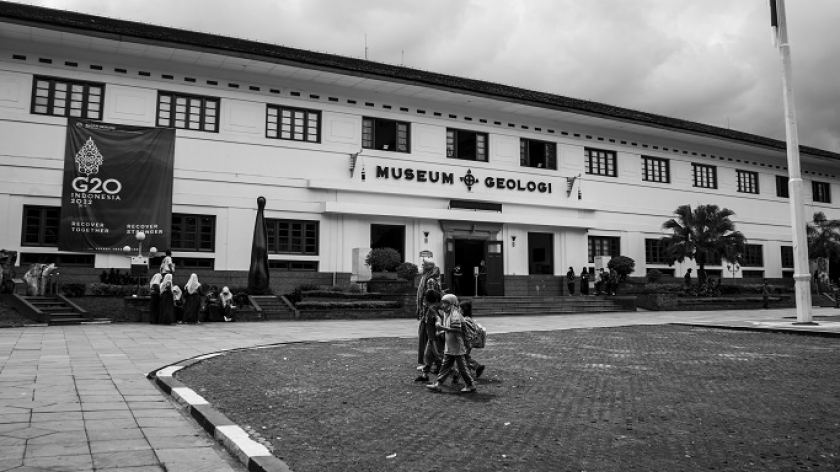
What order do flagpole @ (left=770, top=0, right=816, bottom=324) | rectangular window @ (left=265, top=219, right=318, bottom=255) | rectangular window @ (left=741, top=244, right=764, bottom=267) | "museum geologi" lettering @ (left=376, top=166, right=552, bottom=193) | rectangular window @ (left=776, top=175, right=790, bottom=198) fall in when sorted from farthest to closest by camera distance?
rectangular window @ (left=776, top=175, right=790, bottom=198)
rectangular window @ (left=741, top=244, right=764, bottom=267)
"museum geologi" lettering @ (left=376, top=166, right=552, bottom=193)
rectangular window @ (left=265, top=219, right=318, bottom=255)
flagpole @ (left=770, top=0, right=816, bottom=324)

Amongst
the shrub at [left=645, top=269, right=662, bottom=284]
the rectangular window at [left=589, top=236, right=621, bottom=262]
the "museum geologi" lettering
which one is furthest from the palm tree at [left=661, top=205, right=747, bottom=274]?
the "museum geologi" lettering

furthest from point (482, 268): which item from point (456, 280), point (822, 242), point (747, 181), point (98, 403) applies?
point (822, 242)

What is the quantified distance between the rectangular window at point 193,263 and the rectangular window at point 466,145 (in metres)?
10.6

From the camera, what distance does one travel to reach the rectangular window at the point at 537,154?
28234mm

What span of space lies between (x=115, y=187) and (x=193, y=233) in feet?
9.32

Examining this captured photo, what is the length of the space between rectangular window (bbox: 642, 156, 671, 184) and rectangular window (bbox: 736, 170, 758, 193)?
5.43 meters

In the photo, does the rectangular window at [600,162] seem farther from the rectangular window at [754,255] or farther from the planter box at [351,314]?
the planter box at [351,314]

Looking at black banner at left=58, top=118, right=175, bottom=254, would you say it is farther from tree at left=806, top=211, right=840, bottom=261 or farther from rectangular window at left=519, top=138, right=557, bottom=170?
tree at left=806, top=211, right=840, bottom=261

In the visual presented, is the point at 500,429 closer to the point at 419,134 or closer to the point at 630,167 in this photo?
the point at 419,134

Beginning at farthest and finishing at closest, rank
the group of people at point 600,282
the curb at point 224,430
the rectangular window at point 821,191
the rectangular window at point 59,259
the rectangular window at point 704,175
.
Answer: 1. the rectangular window at point 821,191
2. the rectangular window at point 704,175
3. the group of people at point 600,282
4. the rectangular window at point 59,259
5. the curb at point 224,430

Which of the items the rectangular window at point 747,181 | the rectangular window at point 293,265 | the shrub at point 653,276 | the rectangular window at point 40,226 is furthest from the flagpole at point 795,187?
the rectangular window at point 40,226

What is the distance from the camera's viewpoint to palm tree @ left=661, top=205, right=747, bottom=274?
27828mm

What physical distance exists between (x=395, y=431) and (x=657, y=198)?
29.1m

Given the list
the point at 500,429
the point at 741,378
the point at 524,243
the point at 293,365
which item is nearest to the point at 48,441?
the point at 500,429
